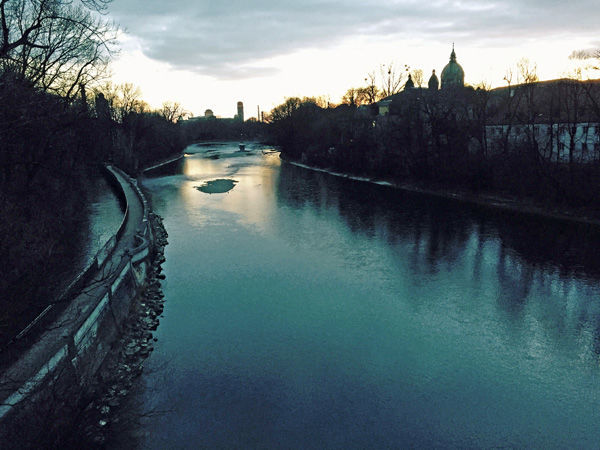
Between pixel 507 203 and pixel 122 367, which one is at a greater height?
pixel 507 203

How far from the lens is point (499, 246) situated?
2259 centimetres

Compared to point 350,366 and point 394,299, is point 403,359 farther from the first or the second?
point 394,299

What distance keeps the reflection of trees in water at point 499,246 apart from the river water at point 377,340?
12 centimetres

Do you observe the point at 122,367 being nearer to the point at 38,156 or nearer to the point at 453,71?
the point at 38,156

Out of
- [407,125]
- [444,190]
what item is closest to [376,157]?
[407,125]

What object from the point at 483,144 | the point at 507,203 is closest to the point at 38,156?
the point at 507,203

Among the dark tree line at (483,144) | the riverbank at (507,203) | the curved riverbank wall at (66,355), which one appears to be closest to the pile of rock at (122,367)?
the curved riverbank wall at (66,355)

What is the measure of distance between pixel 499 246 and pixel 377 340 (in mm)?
13076

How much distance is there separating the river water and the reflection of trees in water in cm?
12

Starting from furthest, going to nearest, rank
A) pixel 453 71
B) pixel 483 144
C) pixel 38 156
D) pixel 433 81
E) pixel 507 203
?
pixel 433 81 → pixel 453 71 → pixel 483 144 → pixel 507 203 → pixel 38 156

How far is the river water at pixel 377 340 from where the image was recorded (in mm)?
9312

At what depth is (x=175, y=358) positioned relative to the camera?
12.1 metres

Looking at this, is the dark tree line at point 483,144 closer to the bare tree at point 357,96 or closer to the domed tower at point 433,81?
the domed tower at point 433,81

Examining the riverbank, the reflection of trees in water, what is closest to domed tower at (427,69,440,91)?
the riverbank
